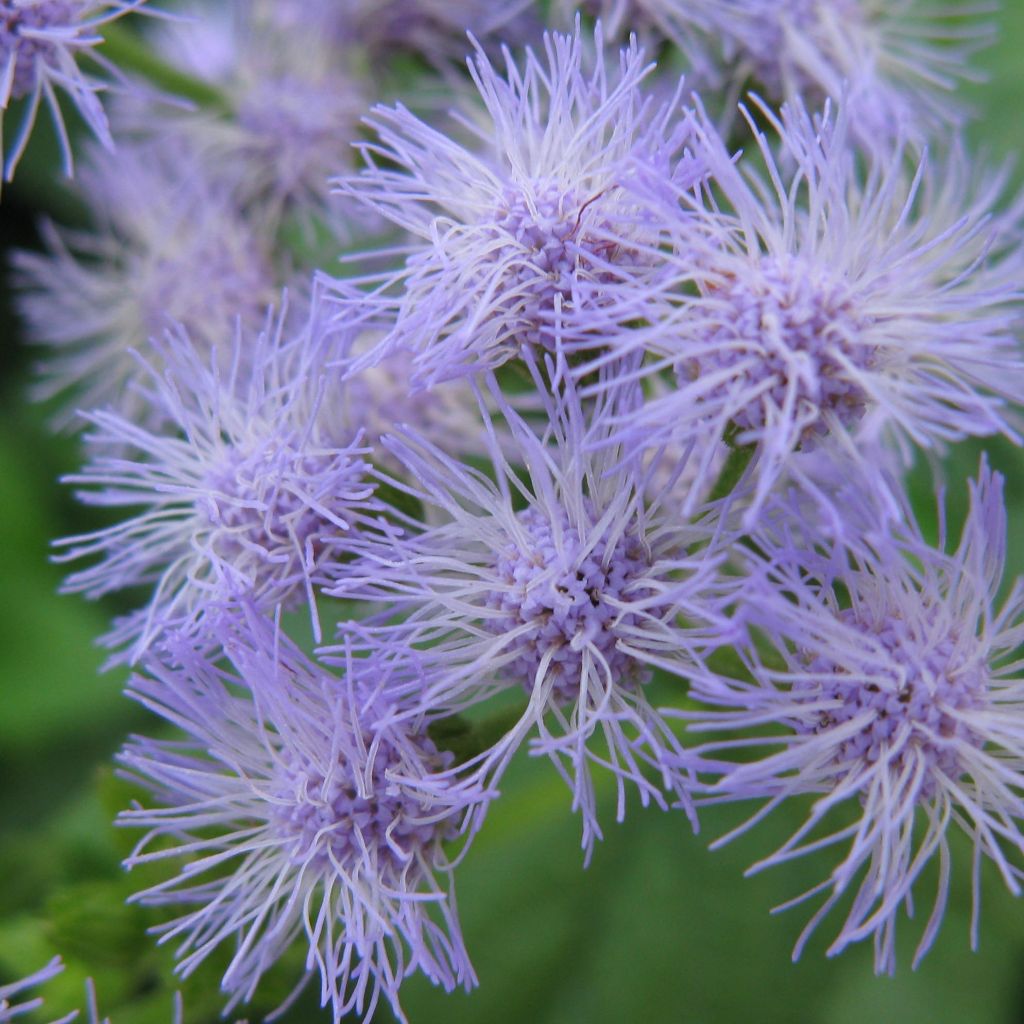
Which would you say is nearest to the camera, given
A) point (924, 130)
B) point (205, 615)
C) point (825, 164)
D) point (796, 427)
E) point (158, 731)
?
point (796, 427)

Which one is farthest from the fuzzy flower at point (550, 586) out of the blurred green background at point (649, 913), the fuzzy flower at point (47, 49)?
the fuzzy flower at point (47, 49)

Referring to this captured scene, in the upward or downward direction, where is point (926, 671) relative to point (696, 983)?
upward

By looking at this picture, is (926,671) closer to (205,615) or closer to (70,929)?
(205,615)

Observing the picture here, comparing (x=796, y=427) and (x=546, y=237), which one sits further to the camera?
(x=546, y=237)

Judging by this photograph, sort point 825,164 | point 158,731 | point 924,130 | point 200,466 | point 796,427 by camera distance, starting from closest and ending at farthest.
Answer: point 796,427 < point 825,164 < point 200,466 < point 924,130 < point 158,731

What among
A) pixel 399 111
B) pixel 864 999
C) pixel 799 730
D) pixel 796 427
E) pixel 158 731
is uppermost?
pixel 399 111

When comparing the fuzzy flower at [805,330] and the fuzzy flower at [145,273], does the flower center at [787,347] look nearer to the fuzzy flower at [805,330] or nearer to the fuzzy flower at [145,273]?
the fuzzy flower at [805,330]

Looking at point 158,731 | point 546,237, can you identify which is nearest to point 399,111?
point 546,237

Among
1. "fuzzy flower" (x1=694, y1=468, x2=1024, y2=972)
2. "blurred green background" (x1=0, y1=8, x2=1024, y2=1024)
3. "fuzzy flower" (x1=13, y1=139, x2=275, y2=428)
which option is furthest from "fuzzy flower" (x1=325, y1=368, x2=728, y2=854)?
"fuzzy flower" (x1=13, y1=139, x2=275, y2=428)

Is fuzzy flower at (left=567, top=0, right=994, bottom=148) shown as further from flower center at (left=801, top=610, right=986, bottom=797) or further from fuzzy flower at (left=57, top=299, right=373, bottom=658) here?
flower center at (left=801, top=610, right=986, bottom=797)
